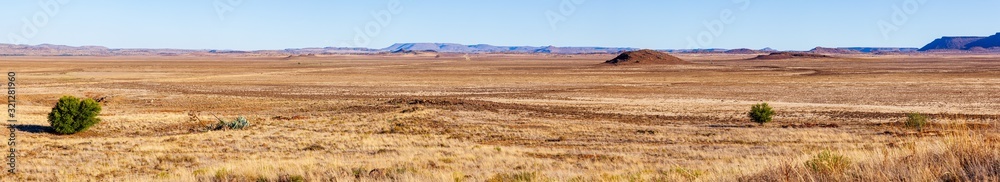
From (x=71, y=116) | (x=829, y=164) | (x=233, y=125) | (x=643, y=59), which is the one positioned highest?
(x=829, y=164)

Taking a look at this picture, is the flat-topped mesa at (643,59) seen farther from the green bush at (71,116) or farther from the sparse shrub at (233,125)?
the green bush at (71,116)

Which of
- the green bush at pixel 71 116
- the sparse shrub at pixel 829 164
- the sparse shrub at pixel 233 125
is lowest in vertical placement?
the sparse shrub at pixel 233 125

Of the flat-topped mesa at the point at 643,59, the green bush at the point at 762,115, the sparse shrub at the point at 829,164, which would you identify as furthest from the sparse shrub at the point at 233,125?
the flat-topped mesa at the point at 643,59

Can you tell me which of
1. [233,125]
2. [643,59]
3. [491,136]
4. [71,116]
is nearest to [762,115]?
[491,136]

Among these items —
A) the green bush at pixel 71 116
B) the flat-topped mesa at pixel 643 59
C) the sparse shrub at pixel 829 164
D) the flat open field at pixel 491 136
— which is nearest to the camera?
the sparse shrub at pixel 829 164

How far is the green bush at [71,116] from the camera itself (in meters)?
25.9

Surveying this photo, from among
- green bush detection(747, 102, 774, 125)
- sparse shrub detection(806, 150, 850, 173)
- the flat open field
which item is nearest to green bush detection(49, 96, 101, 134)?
the flat open field

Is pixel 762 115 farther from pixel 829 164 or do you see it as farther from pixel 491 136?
pixel 829 164

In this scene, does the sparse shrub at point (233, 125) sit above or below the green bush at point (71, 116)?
below

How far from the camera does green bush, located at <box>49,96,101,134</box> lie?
85.1 feet

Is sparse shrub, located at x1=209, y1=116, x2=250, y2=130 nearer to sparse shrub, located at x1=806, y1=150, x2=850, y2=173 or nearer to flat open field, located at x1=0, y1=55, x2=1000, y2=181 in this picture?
flat open field, located at x1=0, y1=55, x2=1000, y2=181

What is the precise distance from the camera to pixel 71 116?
26.1 meters

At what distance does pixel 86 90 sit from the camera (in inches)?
2178

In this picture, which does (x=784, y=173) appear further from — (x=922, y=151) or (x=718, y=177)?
(x=922, y=151)
